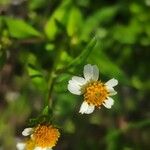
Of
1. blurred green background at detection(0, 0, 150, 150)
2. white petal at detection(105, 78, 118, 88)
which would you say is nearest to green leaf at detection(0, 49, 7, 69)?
blurred green background at detection(0, 0, 150, 150)

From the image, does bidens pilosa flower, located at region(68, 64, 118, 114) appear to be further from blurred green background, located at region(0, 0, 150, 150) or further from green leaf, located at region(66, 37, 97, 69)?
blurred green background, located at region(0, 0, 150, 150)

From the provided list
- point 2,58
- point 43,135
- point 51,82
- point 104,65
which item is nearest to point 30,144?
point 43,135

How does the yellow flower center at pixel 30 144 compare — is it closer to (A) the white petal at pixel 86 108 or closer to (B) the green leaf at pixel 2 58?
(A) the white petal at pixel 86 108

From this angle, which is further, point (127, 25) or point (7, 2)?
point (127, 25)

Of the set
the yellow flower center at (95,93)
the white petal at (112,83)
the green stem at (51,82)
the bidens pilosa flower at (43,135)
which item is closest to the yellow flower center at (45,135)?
the bidens pilosa flower at (43,135)

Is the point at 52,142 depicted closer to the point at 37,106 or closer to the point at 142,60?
the point at 37,106

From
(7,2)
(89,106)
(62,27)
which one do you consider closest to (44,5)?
(7,2)
